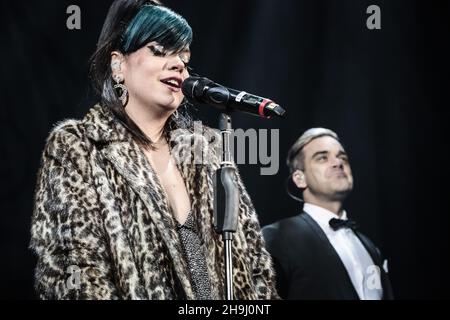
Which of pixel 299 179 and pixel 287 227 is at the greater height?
pixel 299 179

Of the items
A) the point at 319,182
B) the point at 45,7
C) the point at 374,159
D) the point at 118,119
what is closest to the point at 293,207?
the point at 319,182

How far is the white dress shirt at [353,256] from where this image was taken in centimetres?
335

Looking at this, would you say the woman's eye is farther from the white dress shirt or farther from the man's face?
the white dress shirt

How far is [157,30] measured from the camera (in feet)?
8.30

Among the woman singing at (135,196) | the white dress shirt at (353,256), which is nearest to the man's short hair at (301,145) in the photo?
the white dress shirt at (353,256)

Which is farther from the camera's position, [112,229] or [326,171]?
[326,171]

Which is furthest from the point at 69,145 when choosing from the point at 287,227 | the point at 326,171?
the point at 326,171

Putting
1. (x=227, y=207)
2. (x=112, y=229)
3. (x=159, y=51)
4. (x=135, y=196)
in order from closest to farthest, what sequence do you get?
(x=227, y=207), (x=112, y=229), (x=135, y=196), (x=159, y=51)

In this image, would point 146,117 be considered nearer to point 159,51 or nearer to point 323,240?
point 159,51

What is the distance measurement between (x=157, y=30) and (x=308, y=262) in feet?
4.74

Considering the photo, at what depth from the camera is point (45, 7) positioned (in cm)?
310
